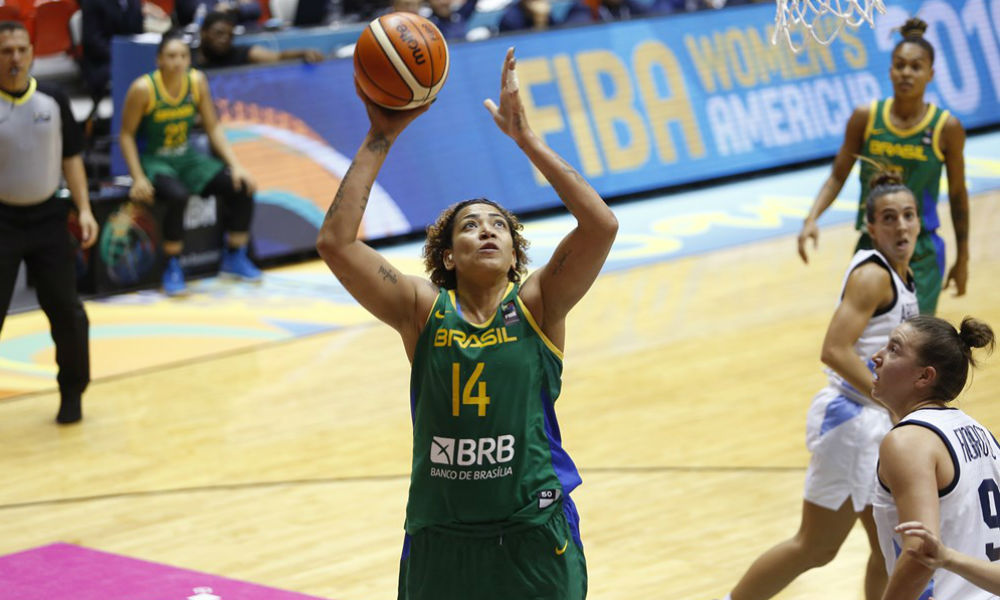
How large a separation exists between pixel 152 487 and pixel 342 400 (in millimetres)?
1651

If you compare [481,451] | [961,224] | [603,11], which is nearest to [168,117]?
[603,11]

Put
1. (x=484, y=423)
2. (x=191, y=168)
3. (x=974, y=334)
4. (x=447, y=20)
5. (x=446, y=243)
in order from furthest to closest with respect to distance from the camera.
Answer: (x=447, y=20) → (x=191, y=168) → (x=446, y=243) → (x=484, y=423) → (x=974, y=334)

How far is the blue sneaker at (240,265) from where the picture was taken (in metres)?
11.5

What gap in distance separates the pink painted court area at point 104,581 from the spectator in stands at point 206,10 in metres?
8.02

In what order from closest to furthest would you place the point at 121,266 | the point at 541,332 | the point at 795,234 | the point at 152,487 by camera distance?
1. the point at 541,332
2. the point at 152,487
3. the point at 121,266
4. the point at 795,234

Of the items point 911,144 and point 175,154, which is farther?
point 175,154

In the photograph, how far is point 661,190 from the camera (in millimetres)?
14648

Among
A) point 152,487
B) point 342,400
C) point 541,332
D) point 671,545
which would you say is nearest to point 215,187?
point 342,400

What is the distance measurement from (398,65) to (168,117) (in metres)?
7.42

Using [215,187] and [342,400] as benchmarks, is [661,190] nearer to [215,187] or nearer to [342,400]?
[215,187]

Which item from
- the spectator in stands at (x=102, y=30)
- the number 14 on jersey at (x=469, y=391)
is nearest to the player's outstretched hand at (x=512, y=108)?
the number 14 on jersey at (x=469, y=391)

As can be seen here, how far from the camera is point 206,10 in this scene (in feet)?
44.4

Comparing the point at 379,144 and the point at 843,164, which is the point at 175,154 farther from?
the point at 379,144

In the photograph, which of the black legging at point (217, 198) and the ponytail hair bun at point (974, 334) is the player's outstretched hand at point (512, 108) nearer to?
the ponytail hair bun at point (974, 334)
